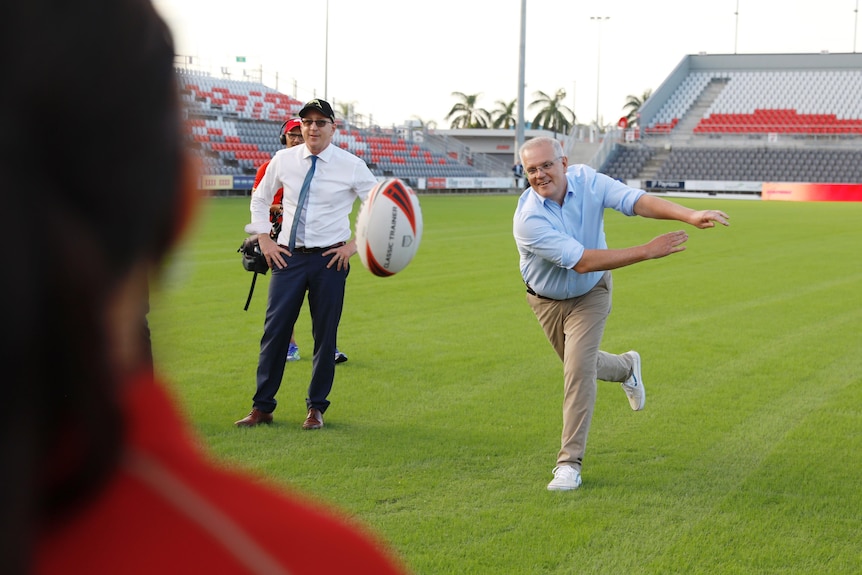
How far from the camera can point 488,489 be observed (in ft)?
18.4

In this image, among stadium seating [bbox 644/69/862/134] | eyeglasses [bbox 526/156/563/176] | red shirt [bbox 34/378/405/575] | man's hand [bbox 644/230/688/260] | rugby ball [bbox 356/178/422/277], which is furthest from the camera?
stadium seating [bbox 644/69/862/134]

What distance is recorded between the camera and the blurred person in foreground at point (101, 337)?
0.61 meters

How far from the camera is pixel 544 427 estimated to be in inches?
276

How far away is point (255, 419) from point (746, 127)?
58.3 meters

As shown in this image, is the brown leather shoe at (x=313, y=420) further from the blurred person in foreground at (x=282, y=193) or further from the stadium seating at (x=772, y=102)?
the stadium seating at (x=772, y=102)

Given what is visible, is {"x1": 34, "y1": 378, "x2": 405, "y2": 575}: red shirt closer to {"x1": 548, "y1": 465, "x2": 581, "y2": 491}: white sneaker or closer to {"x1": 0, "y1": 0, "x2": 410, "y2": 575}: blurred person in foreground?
{"x1": 0, "y1": 0, "x2": 410, "y2": 575}: blurred person in foreground

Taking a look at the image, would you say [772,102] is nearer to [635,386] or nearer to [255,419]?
[635,386]

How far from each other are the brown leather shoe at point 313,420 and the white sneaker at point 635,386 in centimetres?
210

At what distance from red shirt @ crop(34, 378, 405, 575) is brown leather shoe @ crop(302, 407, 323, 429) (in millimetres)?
6138

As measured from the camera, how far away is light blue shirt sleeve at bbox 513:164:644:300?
19.4 ft

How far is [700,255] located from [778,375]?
450 inches

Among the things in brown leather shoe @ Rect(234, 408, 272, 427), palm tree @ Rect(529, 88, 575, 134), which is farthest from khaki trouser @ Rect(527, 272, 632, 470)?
palm tree @ Rect(529, 88, 575, 134)

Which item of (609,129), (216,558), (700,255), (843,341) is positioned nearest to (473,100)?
(609,129)

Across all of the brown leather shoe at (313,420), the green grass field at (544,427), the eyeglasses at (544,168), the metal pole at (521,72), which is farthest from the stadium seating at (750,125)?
the eyeglasses at (544,168)
